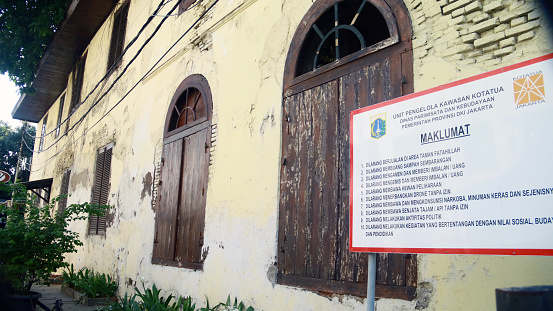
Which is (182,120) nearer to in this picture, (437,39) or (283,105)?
(283,105)

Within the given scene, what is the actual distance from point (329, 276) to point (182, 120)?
12.9ft

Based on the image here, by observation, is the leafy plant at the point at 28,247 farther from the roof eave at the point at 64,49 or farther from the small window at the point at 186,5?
the roof eave at the point at 64,49

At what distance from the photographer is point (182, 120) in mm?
6570

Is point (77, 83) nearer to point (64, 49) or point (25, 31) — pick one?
point (64, 49)

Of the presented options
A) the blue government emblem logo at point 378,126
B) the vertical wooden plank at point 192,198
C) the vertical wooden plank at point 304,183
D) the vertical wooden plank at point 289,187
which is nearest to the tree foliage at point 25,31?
the vertical wooden plank at point 192,198

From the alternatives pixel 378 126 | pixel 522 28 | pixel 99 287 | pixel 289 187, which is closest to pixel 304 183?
pixel 289 187

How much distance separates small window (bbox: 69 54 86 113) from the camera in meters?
13.5

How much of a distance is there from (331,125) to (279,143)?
739 mm

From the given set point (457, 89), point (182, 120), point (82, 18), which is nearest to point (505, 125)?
point (457, 89)

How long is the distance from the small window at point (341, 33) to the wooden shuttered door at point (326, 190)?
358 mm

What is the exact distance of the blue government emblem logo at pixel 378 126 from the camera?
215 centimetres

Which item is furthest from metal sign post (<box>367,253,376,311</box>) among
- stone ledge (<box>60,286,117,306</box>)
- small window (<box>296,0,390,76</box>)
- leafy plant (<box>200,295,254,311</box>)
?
stone ledge (<box>60,286,117,306</box>)

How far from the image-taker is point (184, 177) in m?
6.07

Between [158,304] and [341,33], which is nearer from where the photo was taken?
[341,33]
